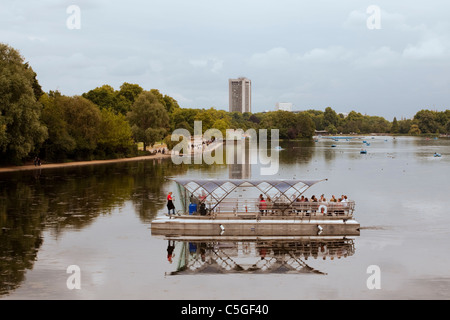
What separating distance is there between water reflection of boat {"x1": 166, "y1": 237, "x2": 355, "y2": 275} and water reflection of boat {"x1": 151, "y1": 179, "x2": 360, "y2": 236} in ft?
2.18

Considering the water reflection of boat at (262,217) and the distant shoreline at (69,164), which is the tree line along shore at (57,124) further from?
the water reflection of boat at (262,217)

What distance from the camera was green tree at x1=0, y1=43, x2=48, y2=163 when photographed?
228 feet

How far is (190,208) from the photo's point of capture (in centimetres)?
3500

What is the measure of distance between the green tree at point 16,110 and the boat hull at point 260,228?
44.2m

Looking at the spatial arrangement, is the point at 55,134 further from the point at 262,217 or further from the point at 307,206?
the point at 307,206

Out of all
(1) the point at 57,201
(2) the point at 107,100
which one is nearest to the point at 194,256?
(1) the point at 57,201

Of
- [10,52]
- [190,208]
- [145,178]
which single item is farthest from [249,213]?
[10,52]

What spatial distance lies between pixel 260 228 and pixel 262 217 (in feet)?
4.42

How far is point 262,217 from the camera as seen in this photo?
34.2 metres

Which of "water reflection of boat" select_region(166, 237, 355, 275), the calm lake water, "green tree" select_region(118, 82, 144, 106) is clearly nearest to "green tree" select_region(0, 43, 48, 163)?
the calm lake water

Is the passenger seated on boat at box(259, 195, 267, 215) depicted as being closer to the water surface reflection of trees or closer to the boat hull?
the boat hull
